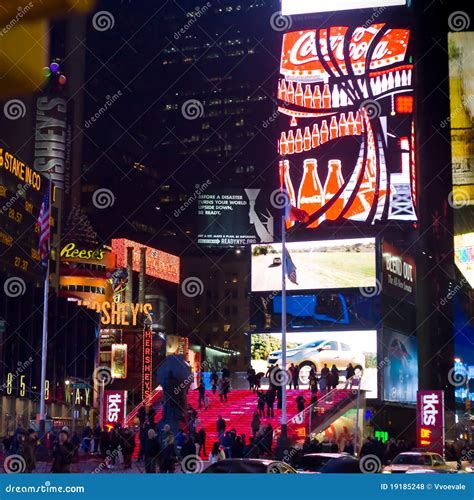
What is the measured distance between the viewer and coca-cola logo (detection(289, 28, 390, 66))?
75.1 meters

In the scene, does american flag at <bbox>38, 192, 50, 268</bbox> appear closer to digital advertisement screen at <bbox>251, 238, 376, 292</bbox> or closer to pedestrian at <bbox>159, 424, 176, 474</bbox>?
pedestrian at <bbox>159, 424, 176, 474</bbox>

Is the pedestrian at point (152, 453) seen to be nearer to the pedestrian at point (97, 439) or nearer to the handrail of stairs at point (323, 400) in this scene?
the pedestrian at point (97, 439)

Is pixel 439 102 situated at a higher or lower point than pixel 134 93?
lower

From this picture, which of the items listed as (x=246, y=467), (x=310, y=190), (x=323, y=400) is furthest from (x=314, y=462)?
(x=310, y=190)

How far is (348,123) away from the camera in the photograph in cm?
7475

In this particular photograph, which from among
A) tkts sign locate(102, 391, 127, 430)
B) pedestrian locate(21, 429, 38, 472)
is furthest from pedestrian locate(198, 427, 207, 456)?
pedestrian locate(21, 429, 38, 472)

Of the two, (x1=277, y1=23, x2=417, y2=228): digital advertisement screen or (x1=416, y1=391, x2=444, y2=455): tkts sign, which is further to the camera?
(x1=277, y1=23, x2=417, y2=228): digital advertisement screen

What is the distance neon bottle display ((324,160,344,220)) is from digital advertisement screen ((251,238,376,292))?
6613mm

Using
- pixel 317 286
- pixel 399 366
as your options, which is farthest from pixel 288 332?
pixel 399 366

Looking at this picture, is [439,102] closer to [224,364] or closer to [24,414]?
[224,364]

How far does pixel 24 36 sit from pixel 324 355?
88.2ft

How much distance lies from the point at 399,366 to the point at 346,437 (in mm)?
19808
